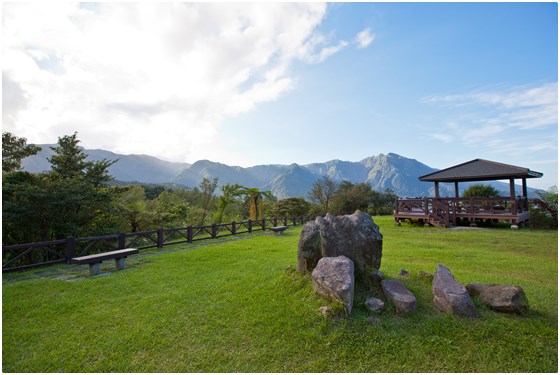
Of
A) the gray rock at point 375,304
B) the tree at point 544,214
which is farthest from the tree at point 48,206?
the tree at point 544,214

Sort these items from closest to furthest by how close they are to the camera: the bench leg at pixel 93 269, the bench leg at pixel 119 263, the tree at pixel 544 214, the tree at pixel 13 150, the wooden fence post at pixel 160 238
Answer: the bench leg at pixel 93 269 → the bench leg at pixel 119 263 → the wooden fence post at pixel 160 238 → the tree at pixel 13 150 → the tree at pixel 544 214

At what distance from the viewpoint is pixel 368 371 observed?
267 centimetres

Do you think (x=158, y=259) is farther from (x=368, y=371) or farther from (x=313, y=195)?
(x=313, y=195)

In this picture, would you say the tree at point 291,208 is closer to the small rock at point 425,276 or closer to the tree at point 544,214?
the tree at point 544,214

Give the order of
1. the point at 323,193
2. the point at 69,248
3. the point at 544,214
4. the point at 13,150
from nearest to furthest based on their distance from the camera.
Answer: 1. the point at 69,248
2. the point at 13,150
3. the point at 544,214
4. the point at 323,193

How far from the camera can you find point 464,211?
47.8ft

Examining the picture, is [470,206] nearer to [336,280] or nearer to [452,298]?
[452,298]

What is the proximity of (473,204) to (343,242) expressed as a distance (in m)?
13.3

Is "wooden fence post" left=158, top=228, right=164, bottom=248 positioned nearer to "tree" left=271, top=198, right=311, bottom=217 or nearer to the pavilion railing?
the pavilion railing

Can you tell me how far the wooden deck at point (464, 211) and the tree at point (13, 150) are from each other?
1908 centimetres

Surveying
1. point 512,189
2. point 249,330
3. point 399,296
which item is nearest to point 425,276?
point 399,296

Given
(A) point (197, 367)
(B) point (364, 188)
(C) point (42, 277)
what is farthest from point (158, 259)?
(B) point (364, 188)

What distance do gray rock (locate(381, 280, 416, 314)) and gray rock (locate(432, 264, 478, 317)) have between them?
354mm

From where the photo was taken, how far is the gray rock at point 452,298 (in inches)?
136
